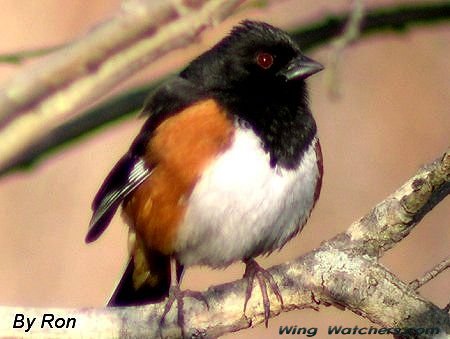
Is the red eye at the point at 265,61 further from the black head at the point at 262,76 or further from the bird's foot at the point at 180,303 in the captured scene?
the bird's foot at the point at 180,303

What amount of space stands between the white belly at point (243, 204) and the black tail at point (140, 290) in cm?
28

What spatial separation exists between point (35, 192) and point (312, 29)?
248 cm

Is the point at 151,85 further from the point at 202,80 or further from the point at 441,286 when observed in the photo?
the point at 441,286

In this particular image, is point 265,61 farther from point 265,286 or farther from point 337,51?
point 265,286

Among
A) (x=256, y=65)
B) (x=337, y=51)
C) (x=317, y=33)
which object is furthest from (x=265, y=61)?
(x=337, y=51)

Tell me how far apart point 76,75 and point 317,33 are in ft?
6.62

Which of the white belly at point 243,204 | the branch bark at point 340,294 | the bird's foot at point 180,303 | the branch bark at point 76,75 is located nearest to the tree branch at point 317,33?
the white belly at point 243,204

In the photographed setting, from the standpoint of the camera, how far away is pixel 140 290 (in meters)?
3.47

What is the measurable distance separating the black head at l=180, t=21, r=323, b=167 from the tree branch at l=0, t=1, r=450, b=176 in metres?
0.12

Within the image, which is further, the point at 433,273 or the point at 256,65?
the point at 256,65

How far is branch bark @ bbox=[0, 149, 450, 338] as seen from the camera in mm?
2334

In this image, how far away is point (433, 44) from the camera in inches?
214

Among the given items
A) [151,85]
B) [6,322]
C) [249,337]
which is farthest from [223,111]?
[249,337]

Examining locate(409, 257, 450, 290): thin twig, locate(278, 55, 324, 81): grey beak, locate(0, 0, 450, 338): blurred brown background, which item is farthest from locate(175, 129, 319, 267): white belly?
locate(0, 0, 450, 338): blurred brown background
